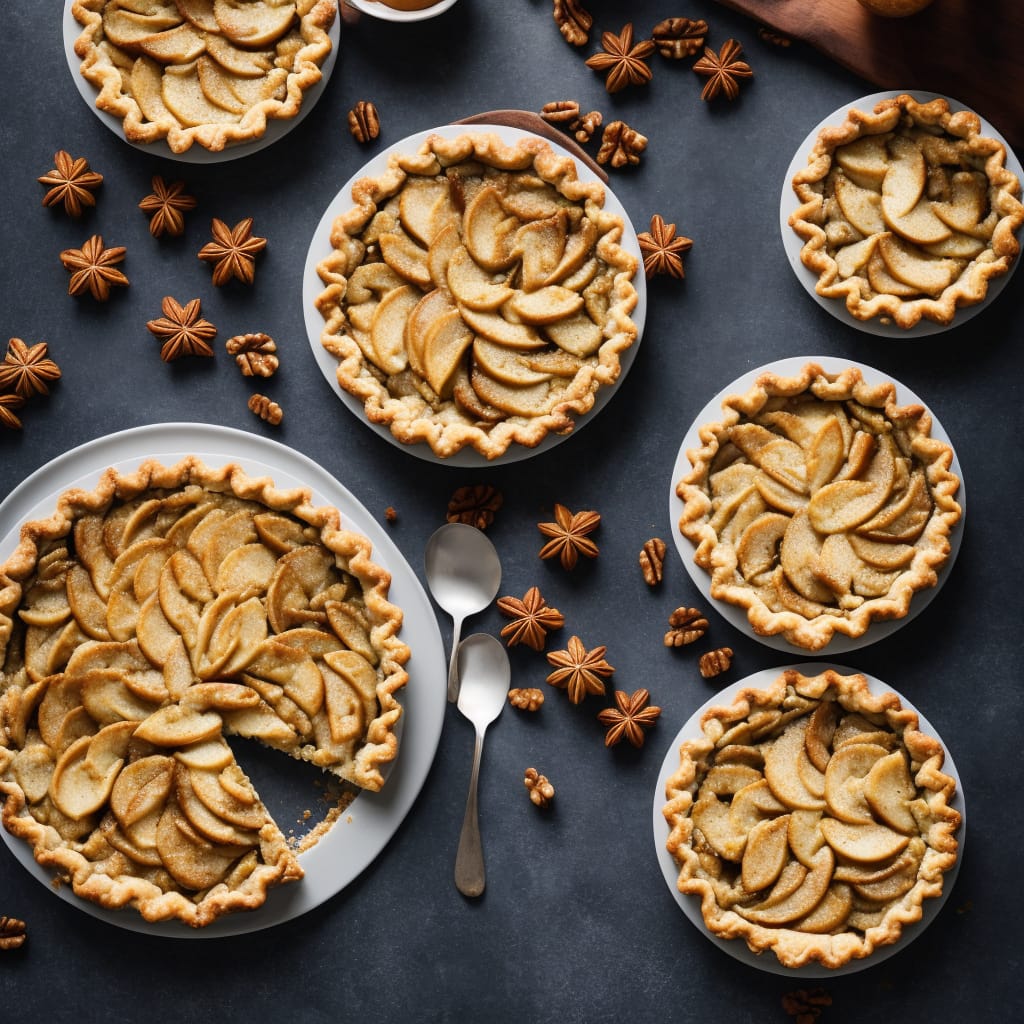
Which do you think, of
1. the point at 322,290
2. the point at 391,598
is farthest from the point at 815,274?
the point at 391,598

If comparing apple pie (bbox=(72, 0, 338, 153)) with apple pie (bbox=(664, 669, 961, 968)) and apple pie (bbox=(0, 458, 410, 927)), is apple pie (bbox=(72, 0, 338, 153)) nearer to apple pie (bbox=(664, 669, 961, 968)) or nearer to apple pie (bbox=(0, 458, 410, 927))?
apple pie (bbox=(0, 458, 410, 927))

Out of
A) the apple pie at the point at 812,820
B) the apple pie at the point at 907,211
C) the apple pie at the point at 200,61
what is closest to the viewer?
the apple pie at the point at 812,820

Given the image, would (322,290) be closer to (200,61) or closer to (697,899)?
(200,61)

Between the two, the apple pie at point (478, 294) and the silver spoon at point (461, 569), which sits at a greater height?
the apple pie at point (478, 294)

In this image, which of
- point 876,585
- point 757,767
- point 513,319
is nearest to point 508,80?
point 513,319

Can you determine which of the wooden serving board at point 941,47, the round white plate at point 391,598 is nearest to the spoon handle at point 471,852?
the round white plate at point 391,598

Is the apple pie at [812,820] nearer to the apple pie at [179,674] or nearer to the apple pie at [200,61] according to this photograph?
the apple pie at [179,674]

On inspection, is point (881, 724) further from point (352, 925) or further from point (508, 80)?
point (508, 80)
